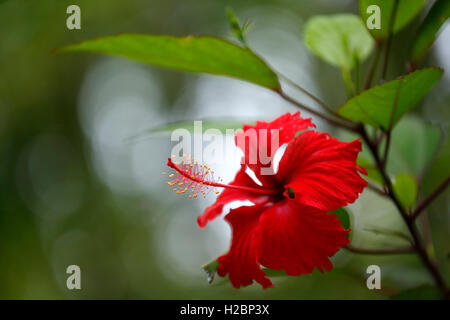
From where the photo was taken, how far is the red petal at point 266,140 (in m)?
0.84

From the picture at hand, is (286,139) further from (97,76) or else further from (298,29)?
(97,76)

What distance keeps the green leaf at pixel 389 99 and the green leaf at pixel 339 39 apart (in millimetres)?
319

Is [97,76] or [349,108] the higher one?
[97,76]

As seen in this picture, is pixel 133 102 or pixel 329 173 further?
pixel 133 102

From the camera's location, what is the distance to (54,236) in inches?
177

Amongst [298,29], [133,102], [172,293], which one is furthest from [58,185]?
[298,29]

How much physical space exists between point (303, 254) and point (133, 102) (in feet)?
16.3

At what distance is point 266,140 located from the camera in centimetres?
86

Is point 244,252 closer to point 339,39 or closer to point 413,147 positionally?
point 339,39

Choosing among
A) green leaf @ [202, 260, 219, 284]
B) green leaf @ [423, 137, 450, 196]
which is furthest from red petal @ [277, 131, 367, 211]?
green leaf @ [423, 137, 450, 196]

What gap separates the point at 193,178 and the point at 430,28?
1.99ft

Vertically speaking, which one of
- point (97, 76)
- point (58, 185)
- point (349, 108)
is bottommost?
point (349, 108)

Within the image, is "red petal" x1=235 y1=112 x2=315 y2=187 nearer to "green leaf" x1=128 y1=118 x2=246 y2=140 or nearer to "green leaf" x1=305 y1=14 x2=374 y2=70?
"green leaf" x1=128 y1=118 x2=246 y2=140

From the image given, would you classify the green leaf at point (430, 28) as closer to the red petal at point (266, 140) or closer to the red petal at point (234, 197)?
the red petal at point (266, 140)
